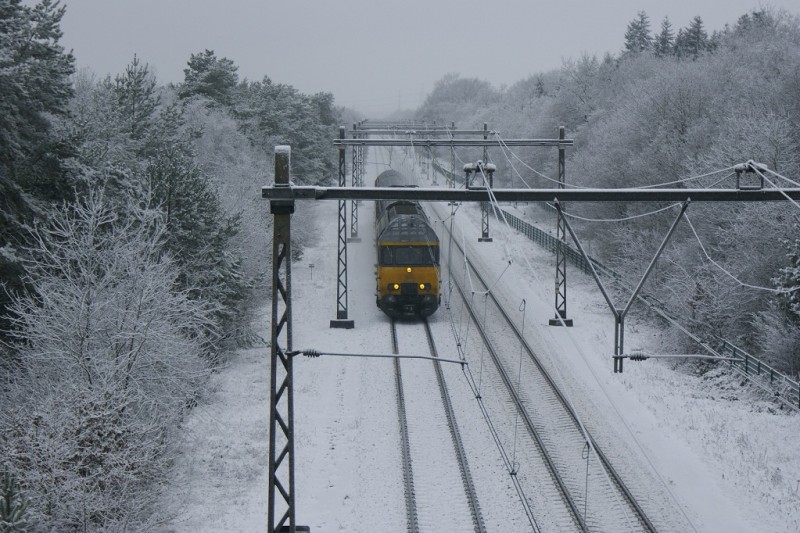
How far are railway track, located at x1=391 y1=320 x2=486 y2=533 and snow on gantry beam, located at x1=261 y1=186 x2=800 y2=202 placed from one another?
7043mm

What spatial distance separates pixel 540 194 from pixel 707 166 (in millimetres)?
24600

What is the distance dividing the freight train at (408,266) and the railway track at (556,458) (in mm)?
2980

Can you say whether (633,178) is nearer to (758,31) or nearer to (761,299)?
(761,299)

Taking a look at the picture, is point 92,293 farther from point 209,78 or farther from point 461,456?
point 209,78

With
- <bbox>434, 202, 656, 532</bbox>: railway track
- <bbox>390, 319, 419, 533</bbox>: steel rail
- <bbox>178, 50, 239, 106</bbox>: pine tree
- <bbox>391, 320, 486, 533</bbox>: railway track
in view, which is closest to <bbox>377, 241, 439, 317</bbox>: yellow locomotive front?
<bbox>434, 202, 656, 532</bbox>: railway track

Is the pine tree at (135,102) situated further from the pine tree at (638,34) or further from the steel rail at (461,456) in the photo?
the pine tree at (638,34)

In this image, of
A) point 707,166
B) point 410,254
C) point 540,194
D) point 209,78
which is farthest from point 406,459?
point 209,78

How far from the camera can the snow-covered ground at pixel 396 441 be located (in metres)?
15.8

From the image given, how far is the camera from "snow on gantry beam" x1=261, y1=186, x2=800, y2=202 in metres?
10.5

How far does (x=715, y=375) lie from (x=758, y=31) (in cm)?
3345

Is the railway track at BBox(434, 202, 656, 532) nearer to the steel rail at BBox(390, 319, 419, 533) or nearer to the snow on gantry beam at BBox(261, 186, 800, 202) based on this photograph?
the steel rail at BBox(390, 319, 419, 533)

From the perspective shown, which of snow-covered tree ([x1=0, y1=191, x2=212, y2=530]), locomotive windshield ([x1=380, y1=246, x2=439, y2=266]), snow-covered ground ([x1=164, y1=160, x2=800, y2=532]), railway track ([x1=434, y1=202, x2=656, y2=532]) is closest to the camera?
snow-covered tree ([x1=0, y1=191, x2=212, y2=530])

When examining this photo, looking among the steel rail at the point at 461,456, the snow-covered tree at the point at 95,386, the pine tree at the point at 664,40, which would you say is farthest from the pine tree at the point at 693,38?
the snow-covered tree at the point at 95,386

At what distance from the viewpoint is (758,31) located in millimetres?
49781
